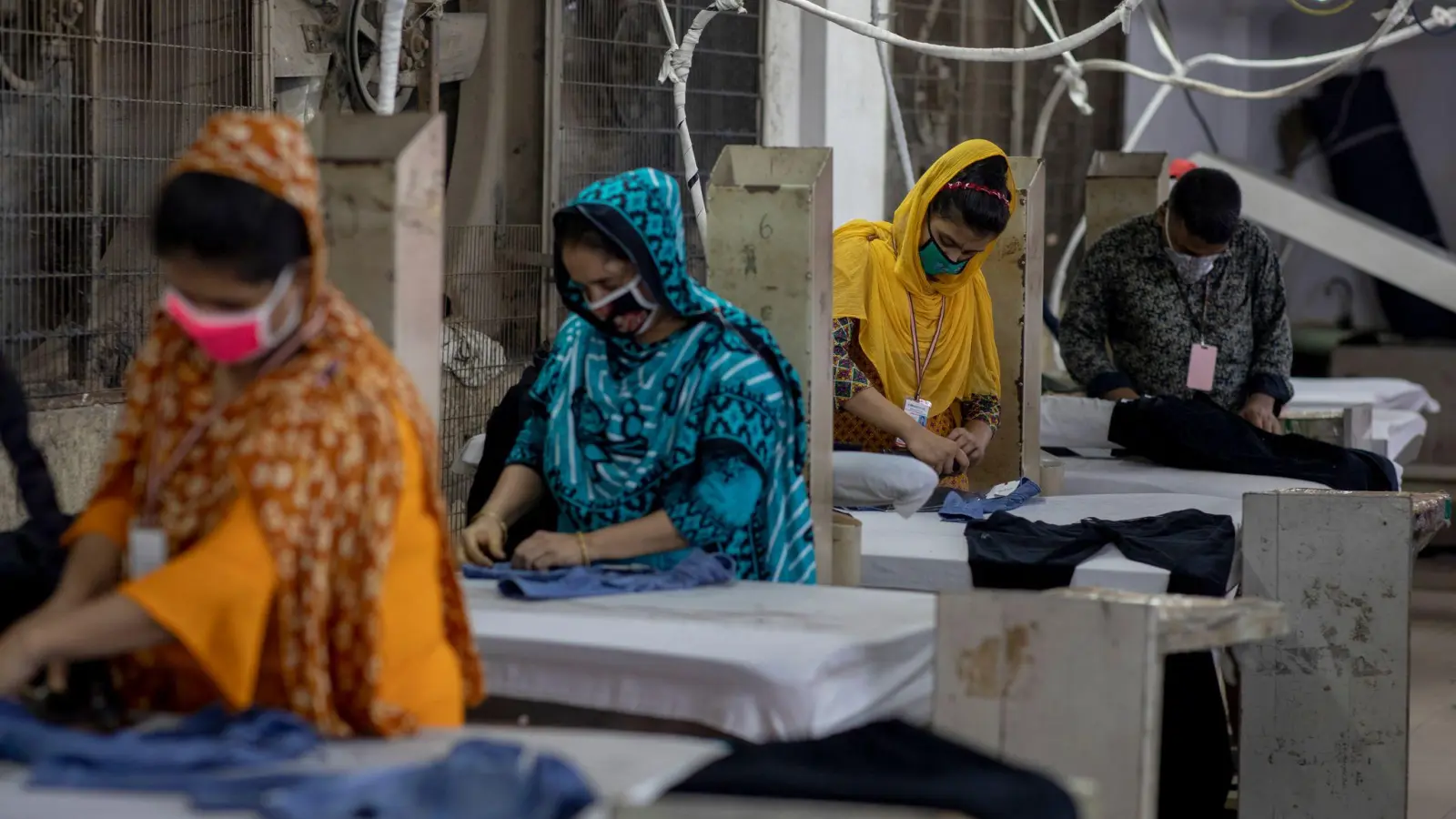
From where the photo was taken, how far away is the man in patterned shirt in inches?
220

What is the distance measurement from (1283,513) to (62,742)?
2.62 meters

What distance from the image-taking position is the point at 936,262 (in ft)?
15.0

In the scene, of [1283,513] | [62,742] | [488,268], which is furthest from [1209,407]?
[62,742]

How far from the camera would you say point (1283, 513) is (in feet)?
12.5

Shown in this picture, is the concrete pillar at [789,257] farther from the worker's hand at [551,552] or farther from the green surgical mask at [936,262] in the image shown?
the green surgical mask at [936,262]

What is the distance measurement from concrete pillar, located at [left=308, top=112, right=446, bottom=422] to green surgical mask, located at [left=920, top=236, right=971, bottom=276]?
2066mm

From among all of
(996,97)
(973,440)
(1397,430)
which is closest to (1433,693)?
(1397,430)

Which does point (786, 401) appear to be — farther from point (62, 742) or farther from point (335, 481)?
point (62, 742)

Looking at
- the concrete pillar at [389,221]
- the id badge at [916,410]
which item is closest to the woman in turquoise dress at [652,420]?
the concrete pillar at [389,221]

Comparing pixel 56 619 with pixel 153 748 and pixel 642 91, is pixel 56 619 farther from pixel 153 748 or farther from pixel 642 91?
pixel 642 91

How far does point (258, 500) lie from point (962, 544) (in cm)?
232

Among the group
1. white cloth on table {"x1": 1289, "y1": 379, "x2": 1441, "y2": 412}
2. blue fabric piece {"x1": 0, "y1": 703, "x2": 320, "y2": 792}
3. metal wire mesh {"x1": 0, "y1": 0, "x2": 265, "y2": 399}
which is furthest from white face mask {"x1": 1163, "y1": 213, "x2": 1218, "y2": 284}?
blue fabric piece {"x1": 0, "y1": 703, "x2": 320, "y2": 792}

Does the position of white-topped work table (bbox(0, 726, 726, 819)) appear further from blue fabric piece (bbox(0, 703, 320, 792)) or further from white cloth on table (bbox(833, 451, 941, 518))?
white cloth on table (bbox(833, 451, 941, 518))

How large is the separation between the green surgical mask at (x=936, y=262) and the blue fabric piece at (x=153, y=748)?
2.78 m
